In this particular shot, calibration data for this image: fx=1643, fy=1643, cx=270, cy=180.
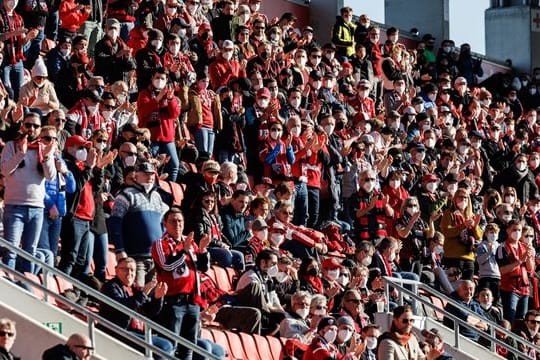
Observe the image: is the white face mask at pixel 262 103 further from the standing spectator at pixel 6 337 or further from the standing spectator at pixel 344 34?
the standing spectator at pixel 6 337

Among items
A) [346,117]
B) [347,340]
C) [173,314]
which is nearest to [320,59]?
[346,117]

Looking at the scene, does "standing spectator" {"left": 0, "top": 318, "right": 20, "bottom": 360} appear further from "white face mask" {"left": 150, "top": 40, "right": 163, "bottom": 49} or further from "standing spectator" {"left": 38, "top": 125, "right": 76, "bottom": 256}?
"white face mask" {"left": 150, "top": 40, "right": 163, "bottom": 49}

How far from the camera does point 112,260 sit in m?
15.7

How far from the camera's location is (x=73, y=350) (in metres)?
11.9

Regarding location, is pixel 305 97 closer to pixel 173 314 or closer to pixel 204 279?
pixel 204 279

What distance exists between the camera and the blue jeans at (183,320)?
544 inches

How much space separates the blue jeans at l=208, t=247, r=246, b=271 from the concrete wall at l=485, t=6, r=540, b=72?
18.4 metres

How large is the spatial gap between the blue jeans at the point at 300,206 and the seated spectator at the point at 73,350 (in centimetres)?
819

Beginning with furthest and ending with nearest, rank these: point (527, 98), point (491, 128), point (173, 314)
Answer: point (527, 98) → point (491, 128) → point (173, 314)

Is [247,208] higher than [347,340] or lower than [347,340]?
higher

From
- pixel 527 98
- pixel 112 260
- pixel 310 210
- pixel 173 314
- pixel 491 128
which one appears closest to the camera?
pixel 173 314

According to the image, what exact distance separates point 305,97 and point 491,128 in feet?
17.7

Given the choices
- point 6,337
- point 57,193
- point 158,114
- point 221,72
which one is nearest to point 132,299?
point 57,193

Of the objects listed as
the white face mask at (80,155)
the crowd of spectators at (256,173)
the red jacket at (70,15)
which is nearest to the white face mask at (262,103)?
the crowd of spectators at (256,173)
